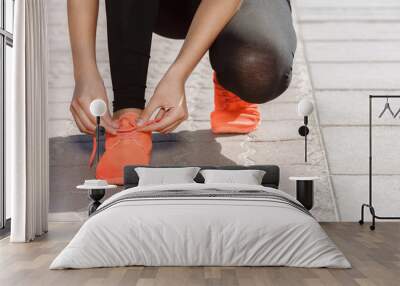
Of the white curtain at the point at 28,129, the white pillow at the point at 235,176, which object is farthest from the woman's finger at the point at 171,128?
the white curtain at the point at 28,129

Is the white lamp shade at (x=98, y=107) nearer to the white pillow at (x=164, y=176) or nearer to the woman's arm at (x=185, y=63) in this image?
the woman's arm at (x=185, y=63)

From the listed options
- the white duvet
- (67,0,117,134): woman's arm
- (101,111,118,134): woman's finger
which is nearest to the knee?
(101,111,118,134): woman's finger

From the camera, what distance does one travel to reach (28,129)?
496cm

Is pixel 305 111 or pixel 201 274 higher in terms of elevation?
pixel 305 111

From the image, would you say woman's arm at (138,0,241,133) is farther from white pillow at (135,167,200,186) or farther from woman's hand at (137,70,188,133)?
white pillow at (135,167,200,186)

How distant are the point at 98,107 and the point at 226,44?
4.64 ft

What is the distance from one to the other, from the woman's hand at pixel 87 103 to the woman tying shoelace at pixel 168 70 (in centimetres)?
1

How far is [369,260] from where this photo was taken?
401 centimetres

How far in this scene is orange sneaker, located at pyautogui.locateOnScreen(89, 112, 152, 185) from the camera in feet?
18.7

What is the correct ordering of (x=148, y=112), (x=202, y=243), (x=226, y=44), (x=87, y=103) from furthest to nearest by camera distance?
(x=87, y=103), (x=148, y=112), (x=226, y=44), (x=202, y=243)

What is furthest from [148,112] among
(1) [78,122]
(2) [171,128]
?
(1) [78,122]

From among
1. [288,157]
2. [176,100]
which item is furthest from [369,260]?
[176,100]

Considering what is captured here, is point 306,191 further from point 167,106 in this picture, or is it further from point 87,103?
point 87,103

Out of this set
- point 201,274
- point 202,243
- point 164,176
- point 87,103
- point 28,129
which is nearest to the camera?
point 201,274
